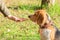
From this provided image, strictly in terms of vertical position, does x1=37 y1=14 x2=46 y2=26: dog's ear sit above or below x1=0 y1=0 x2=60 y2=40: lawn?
above

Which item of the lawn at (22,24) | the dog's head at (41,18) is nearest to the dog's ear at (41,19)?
the dog's head at (41,18)

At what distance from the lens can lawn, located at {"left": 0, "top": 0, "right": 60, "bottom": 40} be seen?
6.54 meters

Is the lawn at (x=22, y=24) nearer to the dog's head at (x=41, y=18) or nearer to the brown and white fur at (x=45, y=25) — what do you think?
the brown and white fur at (x=45, y=25)

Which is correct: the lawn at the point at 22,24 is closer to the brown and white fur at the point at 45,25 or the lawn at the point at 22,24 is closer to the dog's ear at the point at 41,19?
the brown and white fur at the point at 45,25

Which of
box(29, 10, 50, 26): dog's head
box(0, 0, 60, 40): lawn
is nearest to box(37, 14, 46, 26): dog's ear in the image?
box(29, 10, 50, 26): dog's head

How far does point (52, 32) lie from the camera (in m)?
5.48

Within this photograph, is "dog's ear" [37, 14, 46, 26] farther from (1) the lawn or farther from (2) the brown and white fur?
(1) the lawn

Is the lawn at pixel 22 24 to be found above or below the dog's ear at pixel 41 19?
below

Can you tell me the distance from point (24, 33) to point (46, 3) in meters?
2.36

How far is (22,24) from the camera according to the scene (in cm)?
736

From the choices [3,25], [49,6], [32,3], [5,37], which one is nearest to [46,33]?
[5,37]

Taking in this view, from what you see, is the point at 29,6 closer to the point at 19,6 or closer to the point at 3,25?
the point at 19,6

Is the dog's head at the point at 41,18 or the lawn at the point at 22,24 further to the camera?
the lawn at the point at 22,24

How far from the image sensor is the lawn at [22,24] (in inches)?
257
